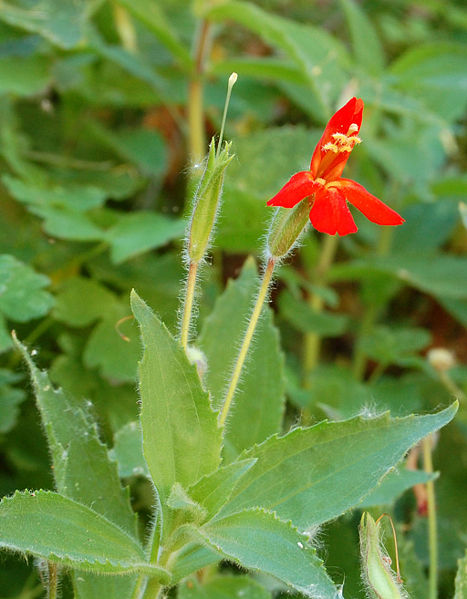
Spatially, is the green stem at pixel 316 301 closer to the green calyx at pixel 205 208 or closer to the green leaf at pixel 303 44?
the green leaf at pixel 303 44

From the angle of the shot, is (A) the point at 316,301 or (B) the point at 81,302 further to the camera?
(A) the point at 316,301

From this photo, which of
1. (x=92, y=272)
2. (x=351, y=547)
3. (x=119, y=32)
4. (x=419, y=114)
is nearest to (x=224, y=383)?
(x=351, y=547)

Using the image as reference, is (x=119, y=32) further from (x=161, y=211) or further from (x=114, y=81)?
(x=161, y=211)

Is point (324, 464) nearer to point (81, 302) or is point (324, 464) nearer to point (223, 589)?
point (223, 589)

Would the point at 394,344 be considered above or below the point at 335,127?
below

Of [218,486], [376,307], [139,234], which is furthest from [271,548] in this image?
[376,307]

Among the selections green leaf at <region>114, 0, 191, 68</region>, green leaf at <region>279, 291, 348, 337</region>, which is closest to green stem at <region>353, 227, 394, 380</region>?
green leaf at <region>279, 291, 348, 337</region>

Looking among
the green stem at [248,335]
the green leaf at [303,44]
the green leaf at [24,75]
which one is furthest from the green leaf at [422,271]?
the green stem at [248,335]

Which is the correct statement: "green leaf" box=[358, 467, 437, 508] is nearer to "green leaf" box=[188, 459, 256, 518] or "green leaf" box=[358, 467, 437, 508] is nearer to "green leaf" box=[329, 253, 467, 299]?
"green leaf" box=[188, 459, 256, 518]
